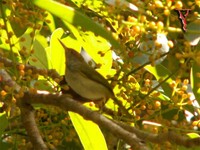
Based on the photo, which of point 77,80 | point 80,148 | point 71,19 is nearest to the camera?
point 71,19

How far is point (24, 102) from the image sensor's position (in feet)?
5.91

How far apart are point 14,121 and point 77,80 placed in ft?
1.13

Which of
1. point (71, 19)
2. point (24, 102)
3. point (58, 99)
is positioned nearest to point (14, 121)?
point (24, 102)

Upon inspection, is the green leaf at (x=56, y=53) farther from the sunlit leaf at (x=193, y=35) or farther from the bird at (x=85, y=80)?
the sunlit leaf at (x=193, y=35)

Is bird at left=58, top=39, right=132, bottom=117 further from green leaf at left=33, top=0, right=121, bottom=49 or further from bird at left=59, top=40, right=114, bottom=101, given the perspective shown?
green leaf at left=33, top=0, right=121, bottom=49

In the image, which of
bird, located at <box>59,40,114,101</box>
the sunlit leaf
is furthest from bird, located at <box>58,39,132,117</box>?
the sunlit leaf

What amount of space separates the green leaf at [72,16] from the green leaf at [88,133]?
0.54m

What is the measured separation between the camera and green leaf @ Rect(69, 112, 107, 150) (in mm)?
1890

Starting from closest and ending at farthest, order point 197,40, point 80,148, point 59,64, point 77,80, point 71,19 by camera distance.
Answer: point 71,19 → point 197,40 → point 77,80 → point 59,64 → point 80,148

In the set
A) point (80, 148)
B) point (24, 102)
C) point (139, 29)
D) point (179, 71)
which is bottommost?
point (80, 148)

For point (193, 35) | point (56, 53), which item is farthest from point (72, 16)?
point (56, 53)

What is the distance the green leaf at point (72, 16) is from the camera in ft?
4.36

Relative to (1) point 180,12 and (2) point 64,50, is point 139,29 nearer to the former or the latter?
(1) point 180,12

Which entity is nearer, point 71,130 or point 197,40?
point 197,40
